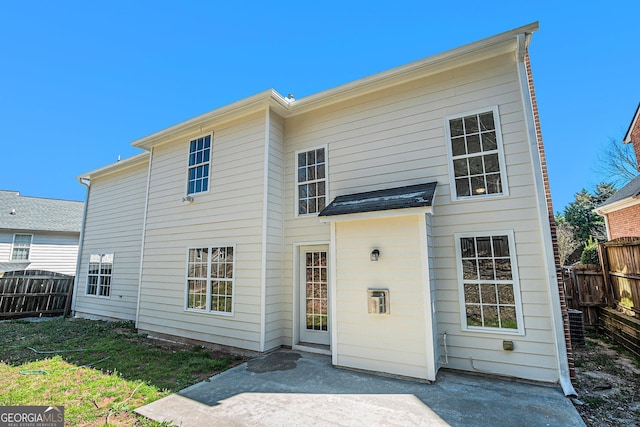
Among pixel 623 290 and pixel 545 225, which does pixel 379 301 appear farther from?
pixel 623 290

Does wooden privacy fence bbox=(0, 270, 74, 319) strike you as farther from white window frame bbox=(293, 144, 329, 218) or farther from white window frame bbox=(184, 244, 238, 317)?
white window frame bbox=(293, 144, 329, 218)

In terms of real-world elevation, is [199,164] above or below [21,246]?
above

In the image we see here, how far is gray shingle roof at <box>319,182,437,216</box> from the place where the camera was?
441 cm

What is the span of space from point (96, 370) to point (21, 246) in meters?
16.7

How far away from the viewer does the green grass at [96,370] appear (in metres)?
3.54

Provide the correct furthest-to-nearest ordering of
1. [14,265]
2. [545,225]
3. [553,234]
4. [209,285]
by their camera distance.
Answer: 1. [14,265]
2. [209,285]
3. [553,234]
4. [545,225]

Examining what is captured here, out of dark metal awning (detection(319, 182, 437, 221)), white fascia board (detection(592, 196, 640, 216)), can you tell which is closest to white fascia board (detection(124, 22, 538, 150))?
dark metal awning (detection(319, 182, 437, 221))

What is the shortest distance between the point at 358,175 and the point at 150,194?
6.42 metres

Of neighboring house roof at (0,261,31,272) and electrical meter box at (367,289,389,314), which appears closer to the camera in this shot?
electrical meter box at (367,289,389,314)

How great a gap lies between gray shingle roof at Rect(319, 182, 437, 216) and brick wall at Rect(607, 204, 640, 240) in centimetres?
950

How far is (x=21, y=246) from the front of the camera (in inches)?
609

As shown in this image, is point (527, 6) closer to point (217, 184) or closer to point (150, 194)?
point (217, 184)

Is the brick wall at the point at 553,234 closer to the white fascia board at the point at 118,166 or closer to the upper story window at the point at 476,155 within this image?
the upper story window at the point at 476,155

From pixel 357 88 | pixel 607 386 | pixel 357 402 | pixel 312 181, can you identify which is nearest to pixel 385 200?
pixel 312 181
